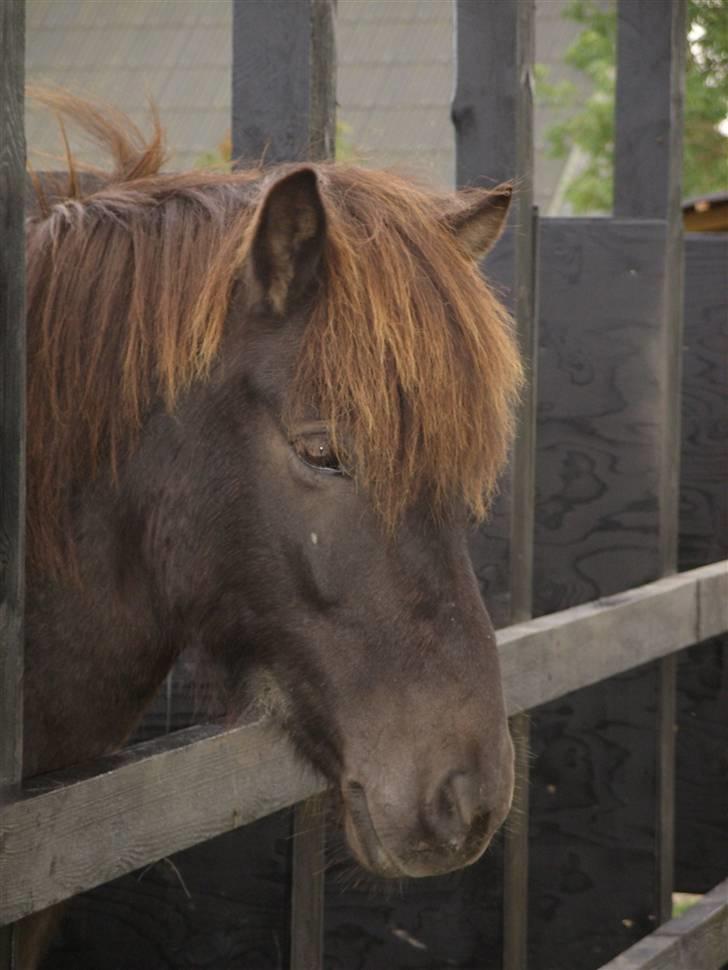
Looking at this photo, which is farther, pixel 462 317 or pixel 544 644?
pixel 544 644

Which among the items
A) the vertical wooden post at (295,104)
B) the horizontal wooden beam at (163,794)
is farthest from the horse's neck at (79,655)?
the vertical wooden post at (295,104)

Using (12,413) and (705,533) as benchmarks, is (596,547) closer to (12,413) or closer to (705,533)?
(705,533)

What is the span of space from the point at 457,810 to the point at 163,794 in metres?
0.38

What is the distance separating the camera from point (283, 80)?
2.44m

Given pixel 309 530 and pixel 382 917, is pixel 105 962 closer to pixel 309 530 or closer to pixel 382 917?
pixel 382 917

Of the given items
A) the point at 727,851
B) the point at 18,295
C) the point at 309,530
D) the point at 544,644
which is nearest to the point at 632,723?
the point at 727,851

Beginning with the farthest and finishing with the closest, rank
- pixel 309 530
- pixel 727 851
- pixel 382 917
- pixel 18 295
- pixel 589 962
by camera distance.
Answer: pixel 727 851, pixel 589 962, pixel 382 917, pixel 309 530, pixel 18 295

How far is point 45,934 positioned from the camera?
241cm

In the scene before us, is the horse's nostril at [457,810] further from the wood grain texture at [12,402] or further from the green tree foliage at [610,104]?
the green tree foliage at [610,104]

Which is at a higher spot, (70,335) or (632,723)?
(70,335)

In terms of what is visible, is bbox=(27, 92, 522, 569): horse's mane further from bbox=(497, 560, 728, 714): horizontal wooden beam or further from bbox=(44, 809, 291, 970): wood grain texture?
bbox=(44, 809, 291, 970): wood grain texture

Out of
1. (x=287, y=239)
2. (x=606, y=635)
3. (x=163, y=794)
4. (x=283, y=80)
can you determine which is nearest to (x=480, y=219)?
(x=287, y=239)

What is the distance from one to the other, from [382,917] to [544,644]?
106cm

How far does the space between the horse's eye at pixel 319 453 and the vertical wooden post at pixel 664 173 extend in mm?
1810
